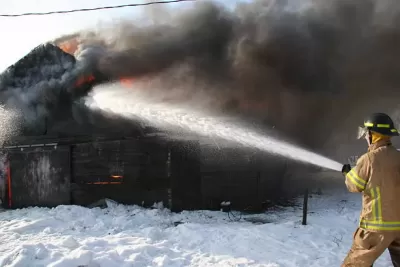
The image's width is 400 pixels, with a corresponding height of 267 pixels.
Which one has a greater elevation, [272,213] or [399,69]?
[399,69]

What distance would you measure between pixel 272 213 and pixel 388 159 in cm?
571

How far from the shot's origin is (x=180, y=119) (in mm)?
9328

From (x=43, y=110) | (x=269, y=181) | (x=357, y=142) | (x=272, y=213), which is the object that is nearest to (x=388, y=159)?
(x=272, y=213)

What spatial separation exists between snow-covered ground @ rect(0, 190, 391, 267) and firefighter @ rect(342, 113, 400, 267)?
1.73 meters

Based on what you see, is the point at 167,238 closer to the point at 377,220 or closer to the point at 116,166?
the point at 116,166

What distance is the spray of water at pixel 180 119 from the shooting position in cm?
914

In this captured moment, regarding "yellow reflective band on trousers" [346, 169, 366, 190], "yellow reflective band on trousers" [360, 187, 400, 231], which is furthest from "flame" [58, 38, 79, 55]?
"yellow reflective band on trousers" [360, 187, 400, 231]

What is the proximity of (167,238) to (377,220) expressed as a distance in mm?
3975

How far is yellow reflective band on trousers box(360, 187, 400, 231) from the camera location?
127 inches

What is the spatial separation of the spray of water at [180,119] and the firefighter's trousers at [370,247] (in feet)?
17.0

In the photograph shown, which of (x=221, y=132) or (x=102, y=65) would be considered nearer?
(x=221, y=132)

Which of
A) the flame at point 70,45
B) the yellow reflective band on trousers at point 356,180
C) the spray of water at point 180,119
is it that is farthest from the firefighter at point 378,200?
the flame at point 70,45

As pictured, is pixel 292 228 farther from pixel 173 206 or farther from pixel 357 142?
pixel 357 142

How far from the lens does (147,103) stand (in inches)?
417
